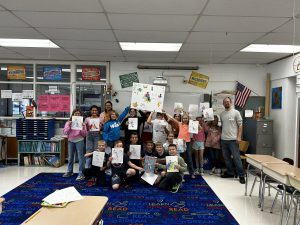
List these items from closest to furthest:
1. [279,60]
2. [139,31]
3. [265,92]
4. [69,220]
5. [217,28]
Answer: [69,220]
[217,28]
[139,31]
[279,60]
[265,92]

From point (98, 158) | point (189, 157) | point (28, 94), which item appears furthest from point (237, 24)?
point (28, 94)

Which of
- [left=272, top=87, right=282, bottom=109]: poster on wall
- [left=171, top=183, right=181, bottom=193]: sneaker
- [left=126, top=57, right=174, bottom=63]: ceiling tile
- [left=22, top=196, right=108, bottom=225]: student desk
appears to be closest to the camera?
[left=22, top=196, right=108, bottom=225]: student desk

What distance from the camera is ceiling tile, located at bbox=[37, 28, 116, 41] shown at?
4047 millimetres

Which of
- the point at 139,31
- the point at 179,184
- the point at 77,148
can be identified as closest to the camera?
the point at 139,31

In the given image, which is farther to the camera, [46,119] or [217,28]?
[46,119]

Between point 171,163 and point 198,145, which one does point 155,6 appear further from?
point 198,145

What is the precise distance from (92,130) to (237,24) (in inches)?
132

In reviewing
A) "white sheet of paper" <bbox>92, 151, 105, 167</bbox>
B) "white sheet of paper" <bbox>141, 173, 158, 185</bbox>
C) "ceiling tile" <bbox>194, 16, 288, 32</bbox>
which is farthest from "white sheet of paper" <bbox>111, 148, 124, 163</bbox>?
"ceiling tile" <bbox>194, 16, 288, 32</bbox>

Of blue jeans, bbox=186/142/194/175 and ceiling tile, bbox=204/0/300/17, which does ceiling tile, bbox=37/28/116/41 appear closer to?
ceiling tile, bbox=204/0/300/17

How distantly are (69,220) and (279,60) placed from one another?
584cm

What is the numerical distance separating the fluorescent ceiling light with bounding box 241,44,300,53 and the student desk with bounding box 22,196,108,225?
4.08 m

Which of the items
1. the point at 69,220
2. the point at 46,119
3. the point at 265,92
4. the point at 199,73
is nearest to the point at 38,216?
the point at 69,220

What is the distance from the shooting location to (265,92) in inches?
263

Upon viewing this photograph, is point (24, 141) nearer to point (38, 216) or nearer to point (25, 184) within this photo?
point (25, 184)
